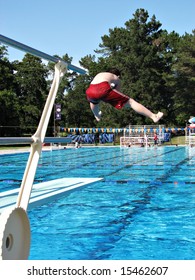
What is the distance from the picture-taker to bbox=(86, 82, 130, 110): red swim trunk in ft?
15.0

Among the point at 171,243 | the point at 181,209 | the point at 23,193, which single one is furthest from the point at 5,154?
the point at 23,193

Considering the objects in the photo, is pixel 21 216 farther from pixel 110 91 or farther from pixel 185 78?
pixel 185 78

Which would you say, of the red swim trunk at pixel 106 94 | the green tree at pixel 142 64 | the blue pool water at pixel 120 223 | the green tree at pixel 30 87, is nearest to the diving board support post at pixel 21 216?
the red swim trunk at pixel 106 94

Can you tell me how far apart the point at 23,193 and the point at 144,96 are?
4131 centimetres

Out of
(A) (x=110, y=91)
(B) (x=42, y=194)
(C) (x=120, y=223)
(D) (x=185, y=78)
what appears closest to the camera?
(A) (x=110, y=91)

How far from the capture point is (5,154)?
21.5 m

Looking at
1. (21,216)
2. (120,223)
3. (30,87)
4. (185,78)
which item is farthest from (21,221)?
(185,78)

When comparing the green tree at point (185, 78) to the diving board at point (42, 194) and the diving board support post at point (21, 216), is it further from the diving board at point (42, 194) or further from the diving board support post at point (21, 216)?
the diving board support post at point (21, 216)

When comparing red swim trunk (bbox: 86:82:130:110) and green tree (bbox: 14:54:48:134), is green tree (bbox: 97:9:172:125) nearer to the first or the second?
green tree (bbox: 14:54:48:134)

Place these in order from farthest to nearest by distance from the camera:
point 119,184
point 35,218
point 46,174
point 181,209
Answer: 1. point 46,174
2. point 119,184
3. point 181,209
4. point 35,218

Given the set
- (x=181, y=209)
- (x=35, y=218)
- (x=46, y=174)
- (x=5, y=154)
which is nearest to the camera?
(x=35, y=218)

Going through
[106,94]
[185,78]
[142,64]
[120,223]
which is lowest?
[120,223]

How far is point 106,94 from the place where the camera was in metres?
4.63

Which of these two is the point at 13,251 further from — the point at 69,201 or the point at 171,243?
the point at 69,201
